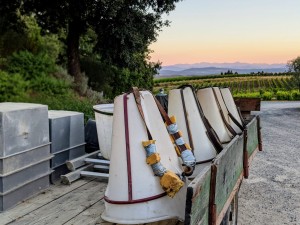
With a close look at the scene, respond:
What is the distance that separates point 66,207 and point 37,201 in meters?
0.23

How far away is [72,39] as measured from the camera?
63.3 feet

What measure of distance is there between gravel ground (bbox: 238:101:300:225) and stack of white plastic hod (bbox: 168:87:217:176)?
120 inches

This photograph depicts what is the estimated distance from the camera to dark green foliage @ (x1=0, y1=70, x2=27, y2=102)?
12.7m

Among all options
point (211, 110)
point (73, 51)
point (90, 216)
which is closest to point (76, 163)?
point (90, 216)

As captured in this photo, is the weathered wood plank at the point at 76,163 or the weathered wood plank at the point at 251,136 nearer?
the weathered wood plank at the point at 76,163

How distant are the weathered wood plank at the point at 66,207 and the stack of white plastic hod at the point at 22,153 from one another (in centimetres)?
20

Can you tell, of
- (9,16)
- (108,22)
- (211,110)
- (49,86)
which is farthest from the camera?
(9,16)

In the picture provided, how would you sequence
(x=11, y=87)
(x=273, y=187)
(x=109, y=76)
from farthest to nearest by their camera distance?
(x=109, y=76), (x=11, y=87), (x=273, y=187)

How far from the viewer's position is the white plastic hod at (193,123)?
9.33 feet

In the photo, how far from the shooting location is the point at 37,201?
98.8 inches

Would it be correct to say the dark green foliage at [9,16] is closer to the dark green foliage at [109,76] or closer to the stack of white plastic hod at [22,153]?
the dark green foliage at [109,76]

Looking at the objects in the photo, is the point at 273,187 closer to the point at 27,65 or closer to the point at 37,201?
the point at 37,201

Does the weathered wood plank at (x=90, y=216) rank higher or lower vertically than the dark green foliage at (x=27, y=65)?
lower

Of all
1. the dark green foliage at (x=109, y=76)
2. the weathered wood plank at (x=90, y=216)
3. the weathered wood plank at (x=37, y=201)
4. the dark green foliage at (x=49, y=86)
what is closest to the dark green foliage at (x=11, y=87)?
the dark green foliage at (x=49, y=86)
